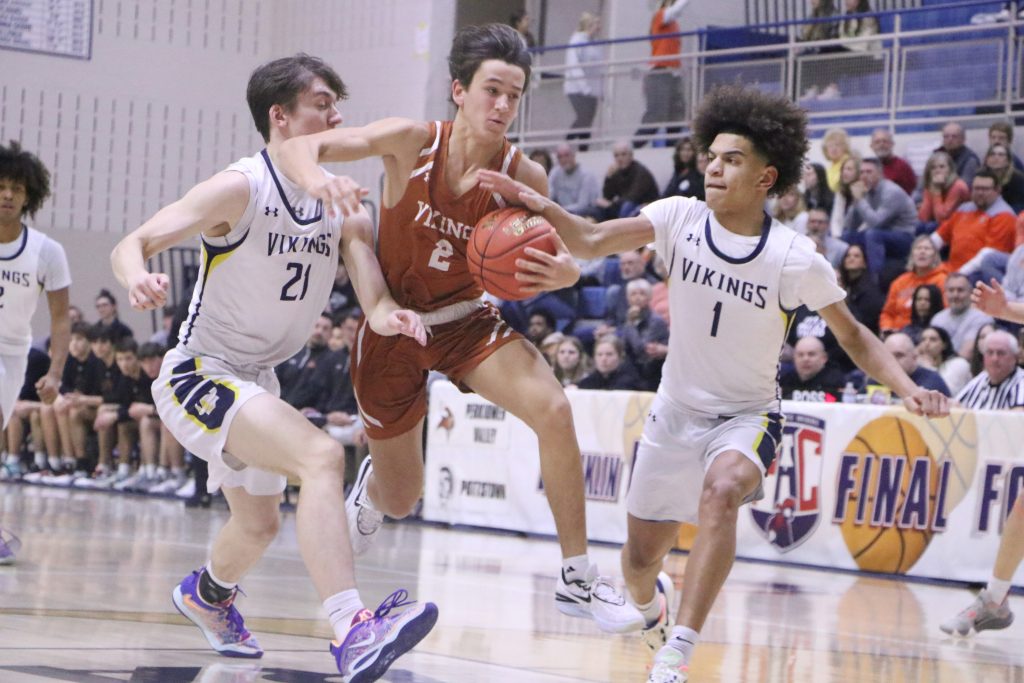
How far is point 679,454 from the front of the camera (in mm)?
5344

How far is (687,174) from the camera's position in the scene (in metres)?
14.0

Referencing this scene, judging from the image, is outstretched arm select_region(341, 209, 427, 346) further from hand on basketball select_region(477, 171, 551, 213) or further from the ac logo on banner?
the ac logo on banner

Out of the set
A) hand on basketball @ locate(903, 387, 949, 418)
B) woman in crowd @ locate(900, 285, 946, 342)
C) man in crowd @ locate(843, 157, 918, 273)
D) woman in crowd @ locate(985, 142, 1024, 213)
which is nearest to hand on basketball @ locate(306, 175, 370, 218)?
hand on basketball @ locate(903, 387, 949, 418)

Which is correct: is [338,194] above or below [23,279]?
above

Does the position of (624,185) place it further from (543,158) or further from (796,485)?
(796,485)

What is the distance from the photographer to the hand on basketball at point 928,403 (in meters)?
5.16

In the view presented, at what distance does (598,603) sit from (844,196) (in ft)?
28.1

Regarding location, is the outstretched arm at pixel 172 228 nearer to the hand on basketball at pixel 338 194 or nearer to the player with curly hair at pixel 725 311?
the hand on basketball at pixel 338 194

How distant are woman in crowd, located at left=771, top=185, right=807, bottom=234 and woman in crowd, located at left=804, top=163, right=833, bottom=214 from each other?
4.4 inches

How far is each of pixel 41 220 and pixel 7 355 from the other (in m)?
10.4

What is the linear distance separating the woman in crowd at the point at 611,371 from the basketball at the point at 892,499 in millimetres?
2317

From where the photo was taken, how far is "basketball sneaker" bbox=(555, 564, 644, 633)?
497 centimetres

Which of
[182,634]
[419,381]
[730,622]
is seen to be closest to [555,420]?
[419,381]

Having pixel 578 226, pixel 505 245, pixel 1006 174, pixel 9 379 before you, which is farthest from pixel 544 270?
pixel 1006 174
